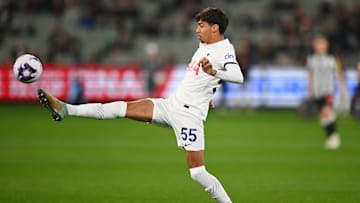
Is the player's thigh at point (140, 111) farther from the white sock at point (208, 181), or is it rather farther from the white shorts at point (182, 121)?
the white sock at point (208, 181)

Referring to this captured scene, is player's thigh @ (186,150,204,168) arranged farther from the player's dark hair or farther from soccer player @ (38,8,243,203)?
the player's dark hair

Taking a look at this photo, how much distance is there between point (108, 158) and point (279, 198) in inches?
226

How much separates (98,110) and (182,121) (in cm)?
99

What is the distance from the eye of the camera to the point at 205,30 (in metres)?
9.73

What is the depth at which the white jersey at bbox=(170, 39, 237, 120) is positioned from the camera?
381 inches

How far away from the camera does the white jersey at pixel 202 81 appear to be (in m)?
9.67

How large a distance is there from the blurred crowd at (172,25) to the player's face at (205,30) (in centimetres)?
2393

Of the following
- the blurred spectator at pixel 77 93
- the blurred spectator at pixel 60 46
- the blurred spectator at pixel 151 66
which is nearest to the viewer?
the blurred spectator at pixel 77 93

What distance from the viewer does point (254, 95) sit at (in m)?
31.4

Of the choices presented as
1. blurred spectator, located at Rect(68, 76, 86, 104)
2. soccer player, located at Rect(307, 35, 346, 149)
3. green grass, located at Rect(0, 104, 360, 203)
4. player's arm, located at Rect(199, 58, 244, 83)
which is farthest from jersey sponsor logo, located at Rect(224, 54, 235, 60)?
blurred spectator, located at Rect(68, 76, 86, 104)

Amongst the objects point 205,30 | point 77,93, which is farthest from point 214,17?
point 77,93

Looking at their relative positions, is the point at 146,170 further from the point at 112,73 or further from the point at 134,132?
the point at 112,73

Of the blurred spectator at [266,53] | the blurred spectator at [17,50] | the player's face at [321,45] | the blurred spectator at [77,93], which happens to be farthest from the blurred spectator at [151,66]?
the player's face at [321,45]

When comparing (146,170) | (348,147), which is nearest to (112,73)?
(348,147)
